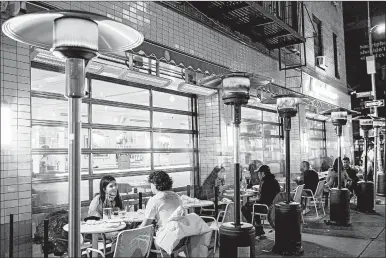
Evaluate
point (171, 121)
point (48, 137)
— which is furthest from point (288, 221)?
point (48, 137)

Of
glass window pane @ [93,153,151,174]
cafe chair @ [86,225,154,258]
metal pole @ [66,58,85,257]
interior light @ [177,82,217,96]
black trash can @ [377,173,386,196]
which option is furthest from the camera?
black trash can @ [377,173,386,196]

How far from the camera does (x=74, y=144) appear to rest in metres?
2.42

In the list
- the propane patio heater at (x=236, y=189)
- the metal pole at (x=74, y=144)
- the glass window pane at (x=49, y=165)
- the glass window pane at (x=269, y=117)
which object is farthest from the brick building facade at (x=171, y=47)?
the metal pole at (x=74, y=144)

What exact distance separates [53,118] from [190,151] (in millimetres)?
4259

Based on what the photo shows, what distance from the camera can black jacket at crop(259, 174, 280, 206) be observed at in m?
8.69

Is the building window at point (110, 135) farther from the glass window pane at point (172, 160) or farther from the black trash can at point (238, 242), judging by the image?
the black trash can at point (238, 242)

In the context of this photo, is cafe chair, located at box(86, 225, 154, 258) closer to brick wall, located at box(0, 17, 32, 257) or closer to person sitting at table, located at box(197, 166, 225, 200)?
brick wall, located at box(0, 17, 32, 257)

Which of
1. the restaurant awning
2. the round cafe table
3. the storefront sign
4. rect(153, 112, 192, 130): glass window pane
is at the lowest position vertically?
the round cafe table

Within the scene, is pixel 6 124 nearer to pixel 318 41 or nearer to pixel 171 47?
pixel 171 47

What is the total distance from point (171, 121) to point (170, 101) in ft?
1.79

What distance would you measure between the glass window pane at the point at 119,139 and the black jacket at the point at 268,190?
3.01 metres

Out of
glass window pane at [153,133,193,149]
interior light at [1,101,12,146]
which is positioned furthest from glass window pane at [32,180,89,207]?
glass window pane at [153,133,193,149]

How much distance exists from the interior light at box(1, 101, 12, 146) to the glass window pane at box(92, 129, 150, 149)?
8.37ft

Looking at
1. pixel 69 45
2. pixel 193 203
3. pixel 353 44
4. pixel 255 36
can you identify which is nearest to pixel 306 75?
pixel 255 36
